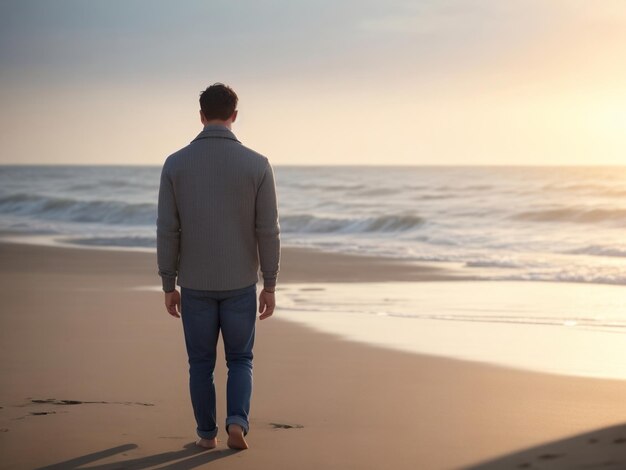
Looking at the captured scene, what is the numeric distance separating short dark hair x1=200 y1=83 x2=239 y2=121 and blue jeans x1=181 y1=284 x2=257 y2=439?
85cm

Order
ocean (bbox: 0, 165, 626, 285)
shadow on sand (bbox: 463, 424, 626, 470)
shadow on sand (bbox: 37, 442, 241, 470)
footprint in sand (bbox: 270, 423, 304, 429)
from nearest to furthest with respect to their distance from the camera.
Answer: shadow on sand (bbox: 463, 424, 626, 470) < shadow on sand (bbox: 37, 442, 241, 470) < footprint in sand (bbox: 270, 423, 304, 429) < ocean (bbox: 0, 165, 626, 285)

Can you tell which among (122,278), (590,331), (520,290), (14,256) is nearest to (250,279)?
(590,331)

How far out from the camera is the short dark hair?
4352mm

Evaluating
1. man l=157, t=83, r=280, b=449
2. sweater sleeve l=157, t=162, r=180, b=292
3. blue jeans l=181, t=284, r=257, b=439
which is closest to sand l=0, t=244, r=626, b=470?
blue jeans l=181, t=284, r=257, b=439

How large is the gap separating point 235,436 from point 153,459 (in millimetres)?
406

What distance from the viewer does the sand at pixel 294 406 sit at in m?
4.38

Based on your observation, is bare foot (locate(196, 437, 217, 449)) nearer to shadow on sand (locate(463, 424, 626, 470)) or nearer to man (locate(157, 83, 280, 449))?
man (locate(157, 83, 280, 449))

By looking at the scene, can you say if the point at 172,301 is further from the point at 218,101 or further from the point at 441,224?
the point at 441,224

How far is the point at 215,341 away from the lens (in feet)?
14.6

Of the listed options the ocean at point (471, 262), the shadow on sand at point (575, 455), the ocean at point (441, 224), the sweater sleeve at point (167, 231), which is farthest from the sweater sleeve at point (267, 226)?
the ocean at point (441, 224)

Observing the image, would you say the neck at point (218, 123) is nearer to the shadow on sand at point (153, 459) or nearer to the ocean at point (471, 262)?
the shadow on sand at point (153, 459)

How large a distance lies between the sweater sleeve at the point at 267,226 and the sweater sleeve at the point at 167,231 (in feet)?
1.31

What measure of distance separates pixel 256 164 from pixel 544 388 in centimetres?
282

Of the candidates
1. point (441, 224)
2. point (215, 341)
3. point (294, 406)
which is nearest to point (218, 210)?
point (215, 341)
